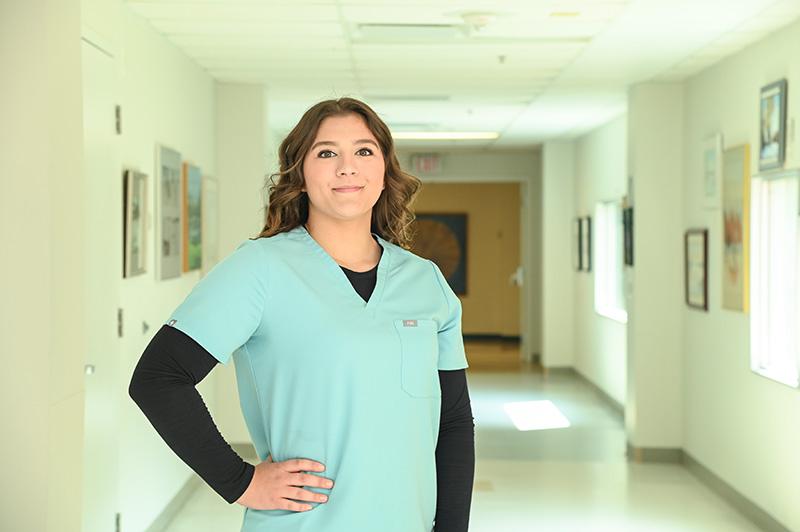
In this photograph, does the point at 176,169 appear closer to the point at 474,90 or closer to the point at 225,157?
the point at 225,157

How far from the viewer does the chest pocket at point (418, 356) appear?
5.36 ft

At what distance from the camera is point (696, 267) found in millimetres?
6637

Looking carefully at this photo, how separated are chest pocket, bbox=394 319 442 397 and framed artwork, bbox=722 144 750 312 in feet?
14.0

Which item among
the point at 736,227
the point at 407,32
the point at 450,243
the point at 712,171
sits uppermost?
the point at 407,32

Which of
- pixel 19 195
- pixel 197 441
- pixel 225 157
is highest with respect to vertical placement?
pixel 225 157

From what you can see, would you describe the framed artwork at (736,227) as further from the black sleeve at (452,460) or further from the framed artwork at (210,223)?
the black sleeve at (452,460)

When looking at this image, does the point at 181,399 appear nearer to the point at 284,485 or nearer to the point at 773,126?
the point at 284,485

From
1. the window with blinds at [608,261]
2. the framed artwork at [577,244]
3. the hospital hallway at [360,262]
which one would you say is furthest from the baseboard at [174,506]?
the framed artwork at [577,244]

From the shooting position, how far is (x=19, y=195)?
1.84 meters

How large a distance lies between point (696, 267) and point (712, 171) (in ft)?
2.19

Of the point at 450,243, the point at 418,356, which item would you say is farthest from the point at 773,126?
the point at 450,243

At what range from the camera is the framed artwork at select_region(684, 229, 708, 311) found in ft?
21.2

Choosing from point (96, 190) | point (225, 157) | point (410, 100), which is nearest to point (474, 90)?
point (410, 100)

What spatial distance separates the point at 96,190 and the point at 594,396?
7.32 meters
